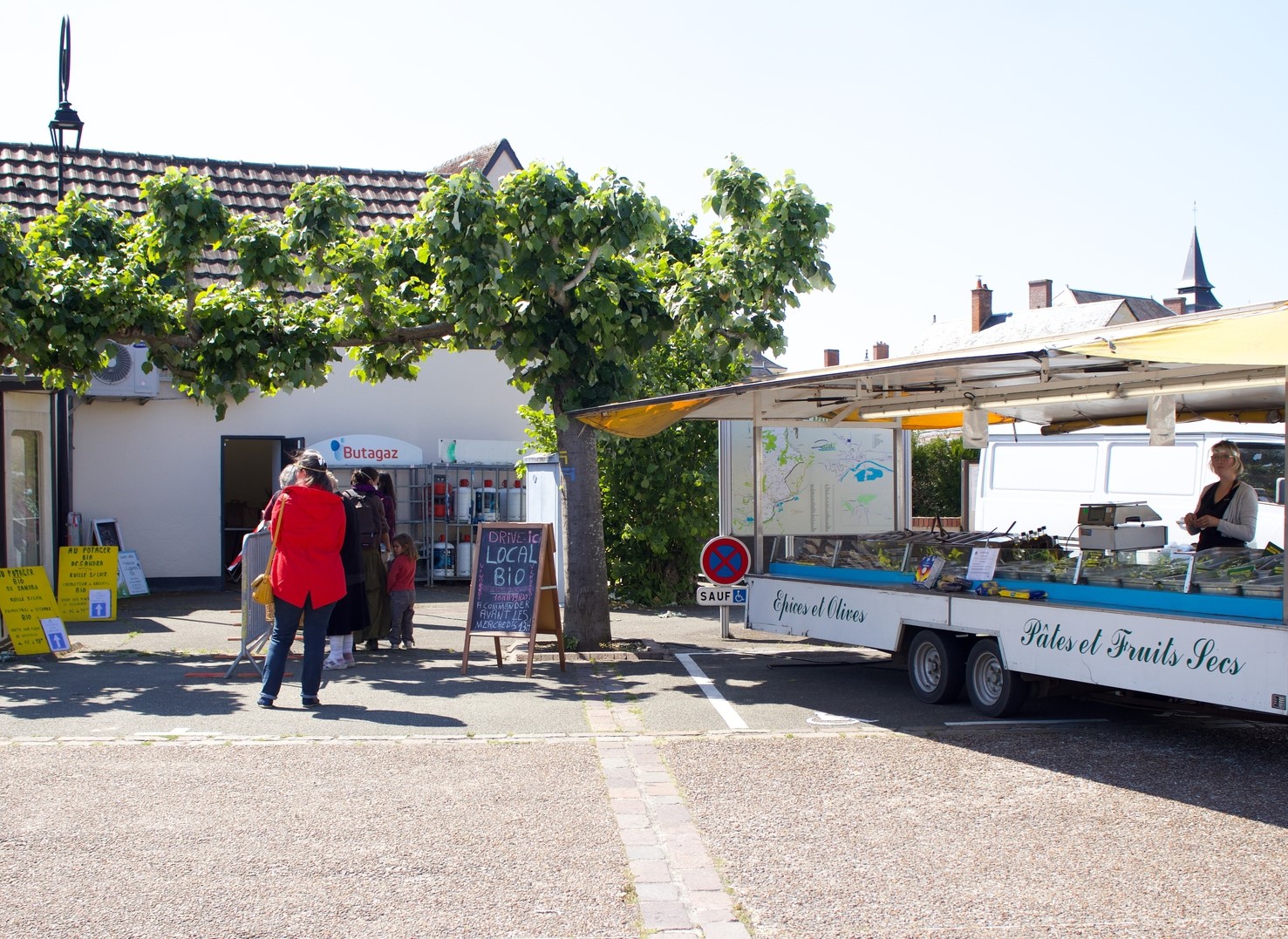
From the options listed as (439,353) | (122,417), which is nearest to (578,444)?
(439,353)

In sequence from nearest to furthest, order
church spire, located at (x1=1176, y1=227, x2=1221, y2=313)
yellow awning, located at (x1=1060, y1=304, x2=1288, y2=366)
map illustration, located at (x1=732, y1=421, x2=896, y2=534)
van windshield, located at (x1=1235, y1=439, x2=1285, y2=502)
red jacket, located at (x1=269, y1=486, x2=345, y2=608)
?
yellow awning, located at (x1=1060, y1=304, x2=1288, y2=366) → red jacket, located at (x1=269, y1=486, x2=345, y2=608) → van windshield, located at (x1=1235, y1=439, x2=1285, y2=502) → map illustration, located at (x1=732, y1=421, x2=896, y2=534) → church spire, located at (x1=1176, y1=227, x2=1221, y2=313)

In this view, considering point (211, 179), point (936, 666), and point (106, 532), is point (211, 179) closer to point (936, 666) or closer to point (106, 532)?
point (106, 532)

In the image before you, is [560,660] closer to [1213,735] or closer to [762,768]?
[762,768]

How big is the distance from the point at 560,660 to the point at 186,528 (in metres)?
9.47

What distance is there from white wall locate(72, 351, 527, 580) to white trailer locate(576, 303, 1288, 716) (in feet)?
25.7

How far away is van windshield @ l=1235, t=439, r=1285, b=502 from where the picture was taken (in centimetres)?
1266

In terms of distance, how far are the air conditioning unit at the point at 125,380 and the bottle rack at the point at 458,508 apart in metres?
3.99

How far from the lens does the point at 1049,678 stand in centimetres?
842

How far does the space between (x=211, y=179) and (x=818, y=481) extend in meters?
9.78

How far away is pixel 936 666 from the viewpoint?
365 inches

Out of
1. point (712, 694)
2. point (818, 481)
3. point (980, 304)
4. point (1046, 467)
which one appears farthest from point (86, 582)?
point (980, 304)

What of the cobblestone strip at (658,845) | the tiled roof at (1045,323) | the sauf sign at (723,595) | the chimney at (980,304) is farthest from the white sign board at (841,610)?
the chimney at (980,304)

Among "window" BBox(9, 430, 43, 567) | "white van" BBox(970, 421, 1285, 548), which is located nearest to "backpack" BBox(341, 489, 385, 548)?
"window" BBox(9, 430, 43, 567)

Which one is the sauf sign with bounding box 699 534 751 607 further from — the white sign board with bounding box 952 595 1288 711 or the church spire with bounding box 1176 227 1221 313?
the church spire with bounding box 1176 227 1221 313
